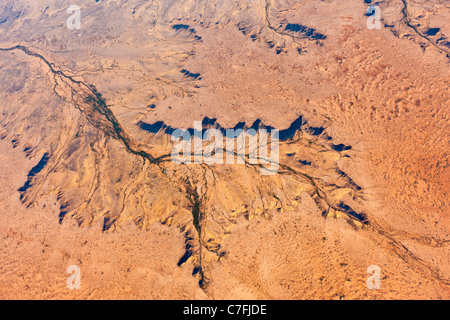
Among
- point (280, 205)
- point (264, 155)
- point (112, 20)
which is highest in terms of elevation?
point (112, 20)

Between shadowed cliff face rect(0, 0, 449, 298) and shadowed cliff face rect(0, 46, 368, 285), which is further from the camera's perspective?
shadowed cliff face rect(0, 46, 368, 285)

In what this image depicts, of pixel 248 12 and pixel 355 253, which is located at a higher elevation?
pixel 248 12

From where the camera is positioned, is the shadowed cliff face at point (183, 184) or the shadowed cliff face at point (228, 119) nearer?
the shadowed cliff face at point (228, 119)

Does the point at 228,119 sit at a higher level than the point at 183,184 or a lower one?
higher

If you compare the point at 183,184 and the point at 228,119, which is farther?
the point at 228,119

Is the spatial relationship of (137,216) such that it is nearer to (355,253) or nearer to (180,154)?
(180,154)

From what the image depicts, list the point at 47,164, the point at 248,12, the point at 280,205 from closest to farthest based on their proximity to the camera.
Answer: the point at 280,205 → the point at 47,164 → the point at 248,12
